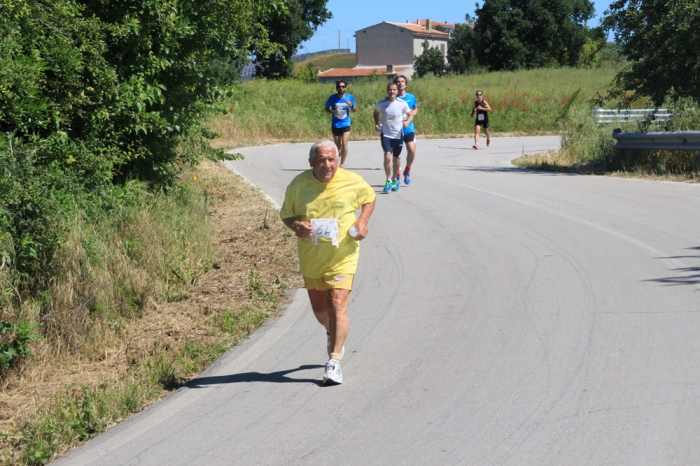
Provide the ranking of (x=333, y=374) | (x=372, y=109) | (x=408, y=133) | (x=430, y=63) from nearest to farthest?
(x=333, y=374), (x=408, y=133), (x=372, y=109), (x=430, y=63)

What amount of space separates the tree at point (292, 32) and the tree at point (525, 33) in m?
15.9

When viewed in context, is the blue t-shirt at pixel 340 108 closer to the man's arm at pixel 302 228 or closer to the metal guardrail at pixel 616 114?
the metal guardrail at pixel 616 114

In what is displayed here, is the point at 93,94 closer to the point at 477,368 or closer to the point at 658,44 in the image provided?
the point at 477,368

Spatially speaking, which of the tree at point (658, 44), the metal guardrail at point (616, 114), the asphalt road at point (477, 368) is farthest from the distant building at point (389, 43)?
the asphalt road at point (477, 368)

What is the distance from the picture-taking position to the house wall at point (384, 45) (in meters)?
117

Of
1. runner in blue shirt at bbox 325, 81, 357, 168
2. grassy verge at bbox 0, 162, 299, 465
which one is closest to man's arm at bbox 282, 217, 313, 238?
grassy verge at bbox 0, 162, 299, 465

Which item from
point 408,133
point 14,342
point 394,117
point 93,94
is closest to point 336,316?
point 14,342

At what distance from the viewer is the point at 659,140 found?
16.5 meters

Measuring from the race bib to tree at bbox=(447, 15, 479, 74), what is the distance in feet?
233

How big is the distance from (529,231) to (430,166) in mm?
9115

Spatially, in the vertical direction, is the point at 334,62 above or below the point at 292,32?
above

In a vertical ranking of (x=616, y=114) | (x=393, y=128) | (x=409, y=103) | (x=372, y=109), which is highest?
(x=409, y=103)

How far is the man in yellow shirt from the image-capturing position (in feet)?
19.7

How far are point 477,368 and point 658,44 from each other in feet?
41.8
